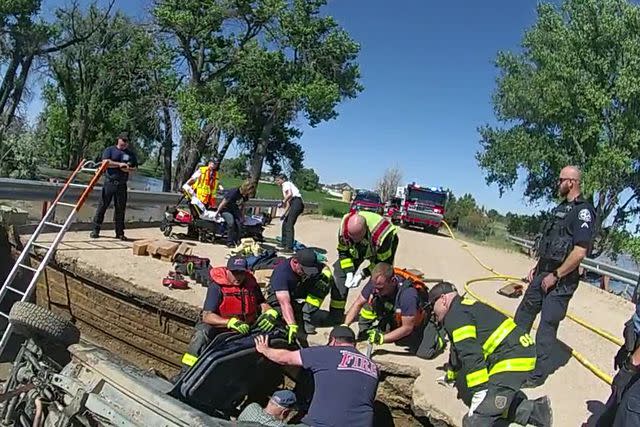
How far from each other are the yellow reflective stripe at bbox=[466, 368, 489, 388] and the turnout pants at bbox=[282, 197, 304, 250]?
21.3ft

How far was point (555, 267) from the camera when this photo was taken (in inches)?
216

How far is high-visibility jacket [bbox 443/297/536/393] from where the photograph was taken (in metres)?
4.40

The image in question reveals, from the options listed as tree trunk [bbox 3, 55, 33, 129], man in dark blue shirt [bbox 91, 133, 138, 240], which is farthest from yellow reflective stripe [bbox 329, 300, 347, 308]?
tree trunk [bbox 3, 55, 33, 129]

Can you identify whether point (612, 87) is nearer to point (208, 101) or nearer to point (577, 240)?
point (208, 101)

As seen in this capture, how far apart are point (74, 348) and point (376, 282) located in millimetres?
2890

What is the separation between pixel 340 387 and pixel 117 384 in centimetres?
166

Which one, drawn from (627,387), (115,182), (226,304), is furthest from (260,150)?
(627,387)

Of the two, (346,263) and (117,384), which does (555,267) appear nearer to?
(346,263)

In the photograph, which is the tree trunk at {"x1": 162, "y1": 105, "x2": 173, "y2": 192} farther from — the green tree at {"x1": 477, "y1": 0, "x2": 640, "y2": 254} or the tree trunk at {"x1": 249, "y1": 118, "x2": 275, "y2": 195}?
the green tree at {"x1": 477, "y1": 0, "x2": 640, "y2": 254}

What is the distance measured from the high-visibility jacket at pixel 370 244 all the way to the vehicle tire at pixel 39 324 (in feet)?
10.0

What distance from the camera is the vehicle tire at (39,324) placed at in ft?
15.9

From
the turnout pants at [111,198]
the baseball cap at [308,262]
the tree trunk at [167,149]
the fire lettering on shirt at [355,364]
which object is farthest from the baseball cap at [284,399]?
the tree trunk at [167,149]

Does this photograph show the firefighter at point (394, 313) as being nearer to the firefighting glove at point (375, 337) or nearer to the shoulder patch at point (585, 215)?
the firefighting glove at point (375, 337)

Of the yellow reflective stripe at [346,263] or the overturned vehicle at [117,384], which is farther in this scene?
the yellow reflective stripe at [346,263]
